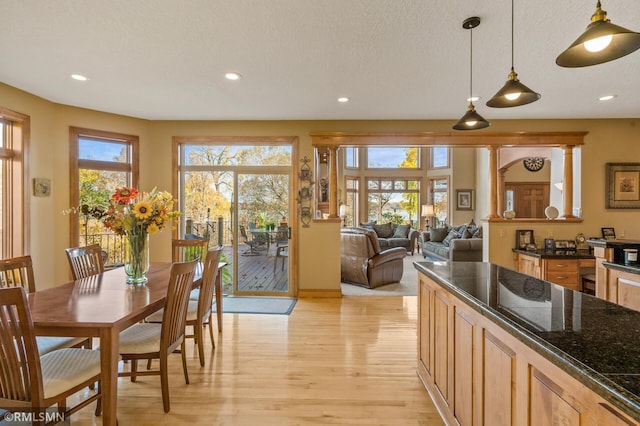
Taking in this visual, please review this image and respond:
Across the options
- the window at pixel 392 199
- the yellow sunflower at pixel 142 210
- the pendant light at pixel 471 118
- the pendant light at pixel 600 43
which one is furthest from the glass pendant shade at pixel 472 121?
the window at pixel 392 199

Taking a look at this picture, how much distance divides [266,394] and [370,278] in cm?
330

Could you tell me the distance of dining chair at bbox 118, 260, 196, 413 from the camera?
209 cm

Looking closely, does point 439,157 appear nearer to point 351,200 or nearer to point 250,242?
point 351,200

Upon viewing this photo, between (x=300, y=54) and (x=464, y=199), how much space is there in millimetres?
9116

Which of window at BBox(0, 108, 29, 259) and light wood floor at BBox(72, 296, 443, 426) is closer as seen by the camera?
light wood floor at BBox(72, 296, 443, 426)

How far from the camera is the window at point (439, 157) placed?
34.9 feet

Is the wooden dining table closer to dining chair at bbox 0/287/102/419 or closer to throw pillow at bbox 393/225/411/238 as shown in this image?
dining chair at bbox 0/287/102/419

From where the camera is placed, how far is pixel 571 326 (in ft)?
3.81

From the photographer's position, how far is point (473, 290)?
1689mm

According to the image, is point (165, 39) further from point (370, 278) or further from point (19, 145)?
point (370, 278)

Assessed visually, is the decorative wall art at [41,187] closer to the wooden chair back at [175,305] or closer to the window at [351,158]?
the wooden chair back at [175,305]

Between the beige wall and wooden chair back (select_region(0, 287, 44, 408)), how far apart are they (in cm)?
324

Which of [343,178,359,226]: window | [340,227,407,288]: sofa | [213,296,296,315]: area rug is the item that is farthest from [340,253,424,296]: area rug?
[343,178,359,226]: window

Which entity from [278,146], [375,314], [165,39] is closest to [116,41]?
[165,39]
